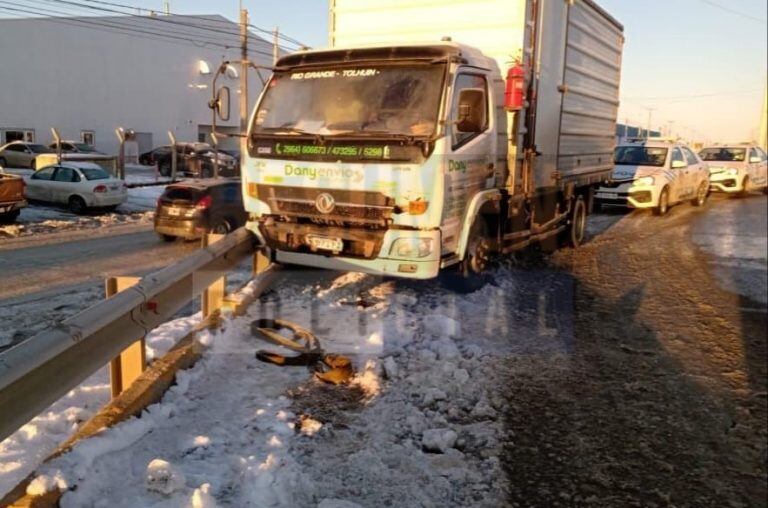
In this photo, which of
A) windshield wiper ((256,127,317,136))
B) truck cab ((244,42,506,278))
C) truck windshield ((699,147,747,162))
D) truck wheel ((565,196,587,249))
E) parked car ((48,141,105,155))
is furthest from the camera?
parked car ((48,141,105,155))

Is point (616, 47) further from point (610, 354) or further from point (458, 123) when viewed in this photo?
→ point (610, 354)

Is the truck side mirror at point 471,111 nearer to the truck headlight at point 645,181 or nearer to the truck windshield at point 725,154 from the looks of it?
the truck headlight at point 645,181

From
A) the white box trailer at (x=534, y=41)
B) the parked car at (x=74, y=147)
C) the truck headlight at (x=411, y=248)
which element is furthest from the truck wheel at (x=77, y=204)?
the truck headlight at (x=411, y=248)

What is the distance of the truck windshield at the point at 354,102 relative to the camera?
19.6ft

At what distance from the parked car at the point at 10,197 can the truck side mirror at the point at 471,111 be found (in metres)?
11.6

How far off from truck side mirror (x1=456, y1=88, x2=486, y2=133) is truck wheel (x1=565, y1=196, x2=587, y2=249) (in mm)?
4795

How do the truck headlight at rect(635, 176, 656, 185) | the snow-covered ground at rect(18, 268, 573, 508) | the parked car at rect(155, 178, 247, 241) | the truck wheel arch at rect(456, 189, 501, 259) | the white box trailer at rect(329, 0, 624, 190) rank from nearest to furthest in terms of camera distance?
the snow-covered ground at rect(18, 268, 573, 508), the truck wheel arch at rect(456, 189, 501, 259), the white box trailer at rect(329, 0, 624, 190), the parked car at rect(155, 178, 247, 241), the truck headlight at rect(635, 176, 656, 185)

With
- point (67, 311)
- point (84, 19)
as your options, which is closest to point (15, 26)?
point (84, 19)

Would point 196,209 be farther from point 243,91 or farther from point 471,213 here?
point 471,213

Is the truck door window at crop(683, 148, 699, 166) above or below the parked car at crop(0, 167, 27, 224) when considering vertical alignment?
above

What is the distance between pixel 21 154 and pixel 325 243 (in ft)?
89.1

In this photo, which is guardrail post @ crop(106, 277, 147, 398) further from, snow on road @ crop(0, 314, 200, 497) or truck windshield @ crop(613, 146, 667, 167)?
truck windshield @ crop(613, 146, 667, 167)

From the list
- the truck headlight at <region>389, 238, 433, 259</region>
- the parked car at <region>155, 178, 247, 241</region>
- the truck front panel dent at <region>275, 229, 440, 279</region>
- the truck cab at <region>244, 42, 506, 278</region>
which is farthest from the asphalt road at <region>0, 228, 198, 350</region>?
the truck headlight at <region>389, 238, 433, 259</region>

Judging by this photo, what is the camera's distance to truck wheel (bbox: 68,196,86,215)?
16.9 m
